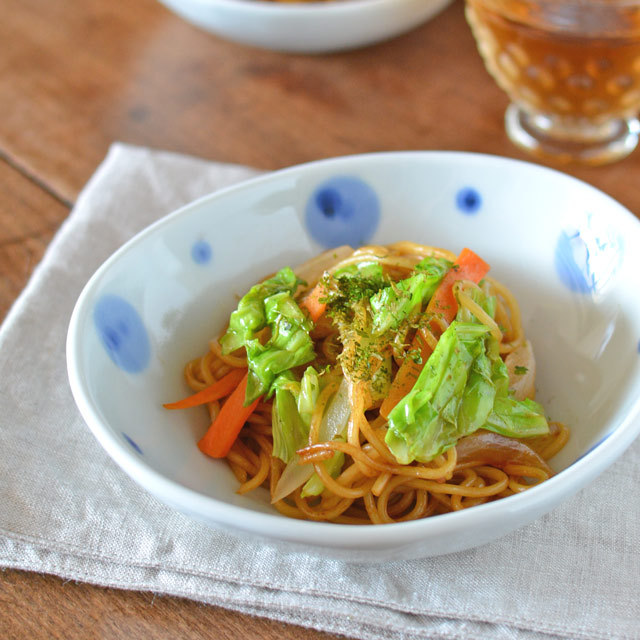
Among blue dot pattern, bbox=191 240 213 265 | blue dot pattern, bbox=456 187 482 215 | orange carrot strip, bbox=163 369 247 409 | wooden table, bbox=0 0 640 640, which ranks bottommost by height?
wooden table, bbox=0 0 640 640

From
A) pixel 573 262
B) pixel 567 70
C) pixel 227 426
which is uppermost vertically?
pixel 567 70

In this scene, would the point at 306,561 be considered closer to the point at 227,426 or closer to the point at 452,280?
the point at 227,426

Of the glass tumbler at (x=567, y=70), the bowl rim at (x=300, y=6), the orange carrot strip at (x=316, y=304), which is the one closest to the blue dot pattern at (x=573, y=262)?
the orange carrot strip at (x=316, y=304)

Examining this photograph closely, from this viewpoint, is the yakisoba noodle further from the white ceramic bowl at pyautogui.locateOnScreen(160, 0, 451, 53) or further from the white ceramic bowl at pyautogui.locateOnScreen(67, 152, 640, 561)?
the white ceramic bowl at pyautogui.locateOnScreen(160, 0, 451, 53)

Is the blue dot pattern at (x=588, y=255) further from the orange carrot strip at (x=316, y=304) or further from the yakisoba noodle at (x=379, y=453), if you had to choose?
the orange carrot strip at (x=316, y=304)

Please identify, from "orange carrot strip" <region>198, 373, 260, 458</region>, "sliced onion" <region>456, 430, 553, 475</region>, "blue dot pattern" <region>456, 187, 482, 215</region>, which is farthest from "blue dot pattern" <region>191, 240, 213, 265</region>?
"sliced onion" <region>456, 430, 553, 475</region>

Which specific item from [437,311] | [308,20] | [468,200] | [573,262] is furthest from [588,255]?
[308,20]
